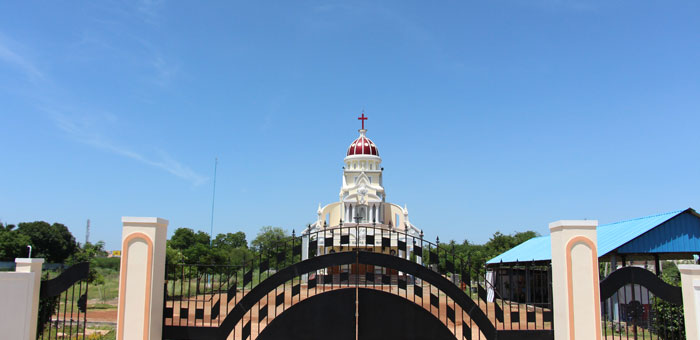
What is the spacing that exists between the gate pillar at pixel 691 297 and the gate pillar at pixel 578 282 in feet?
4.64

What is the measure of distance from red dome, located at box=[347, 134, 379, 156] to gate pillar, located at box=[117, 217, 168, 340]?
50.3 meters

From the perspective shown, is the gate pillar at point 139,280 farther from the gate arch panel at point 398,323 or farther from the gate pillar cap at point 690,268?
the gate pillar cap at point 690,268

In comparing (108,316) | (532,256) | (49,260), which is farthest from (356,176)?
(49,260)

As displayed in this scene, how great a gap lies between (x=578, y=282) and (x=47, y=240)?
7804 centimetres

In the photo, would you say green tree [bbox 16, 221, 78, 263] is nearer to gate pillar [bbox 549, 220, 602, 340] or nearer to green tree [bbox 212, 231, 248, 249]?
green tree [bbox 212, 231, 248, 249]

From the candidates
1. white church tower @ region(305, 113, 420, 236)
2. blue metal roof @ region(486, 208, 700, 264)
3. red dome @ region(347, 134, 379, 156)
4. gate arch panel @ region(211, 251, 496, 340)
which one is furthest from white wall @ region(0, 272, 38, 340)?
red dome @ region(347, 134, 379, 156)

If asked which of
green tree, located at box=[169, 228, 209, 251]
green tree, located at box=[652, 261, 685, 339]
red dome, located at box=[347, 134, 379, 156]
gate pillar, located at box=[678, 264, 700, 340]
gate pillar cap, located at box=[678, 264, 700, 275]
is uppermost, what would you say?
red dome, located at box=[347, 134, 379, 156]

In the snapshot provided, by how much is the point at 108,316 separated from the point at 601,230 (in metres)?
20.6

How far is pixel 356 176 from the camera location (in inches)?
2253

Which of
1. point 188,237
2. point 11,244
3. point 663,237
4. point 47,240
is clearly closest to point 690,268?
point 663,237

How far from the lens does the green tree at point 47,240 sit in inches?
2712

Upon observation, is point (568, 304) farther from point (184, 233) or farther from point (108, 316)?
point (184, 233)

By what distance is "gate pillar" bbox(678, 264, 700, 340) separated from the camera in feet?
25.7

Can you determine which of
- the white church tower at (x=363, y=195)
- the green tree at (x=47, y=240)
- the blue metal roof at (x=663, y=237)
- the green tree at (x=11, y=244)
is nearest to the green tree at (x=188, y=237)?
the green tree at (x=47, y=240)
